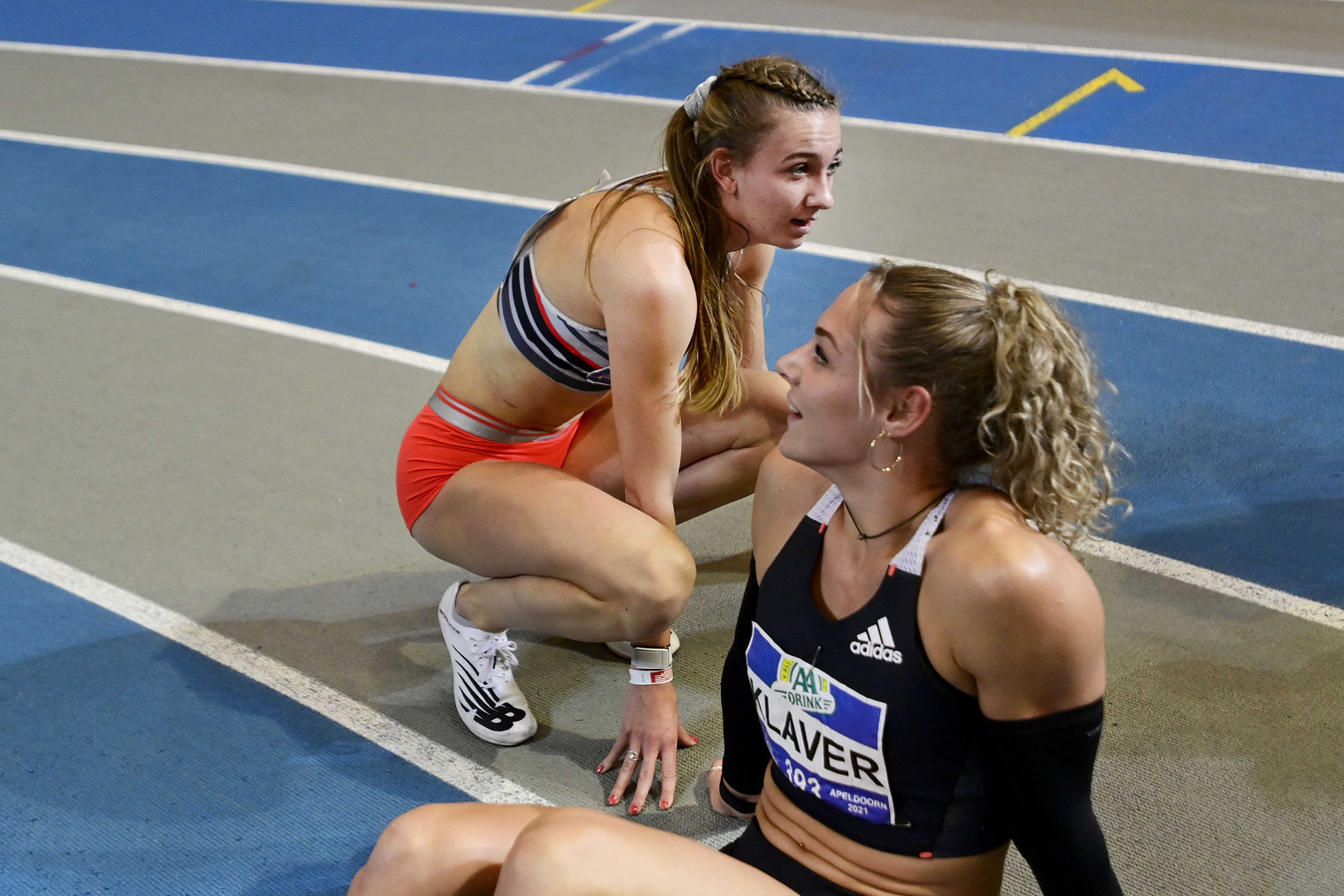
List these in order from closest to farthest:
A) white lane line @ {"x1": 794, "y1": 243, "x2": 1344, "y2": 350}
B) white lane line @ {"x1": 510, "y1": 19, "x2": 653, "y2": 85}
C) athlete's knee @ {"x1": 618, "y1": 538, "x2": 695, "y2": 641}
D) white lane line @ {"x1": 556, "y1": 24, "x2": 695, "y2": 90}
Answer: athlete's knee @ {"x1": 618, "y1": 538, "x2": 695, "y2": 641} < white lane line @ {"x1": 794, "y1": 243, "x2": 1344, "y2": 350} < white lane line @ {"x1": 556, "y1": 24, "x2": 695, "y2": 90} < white lane line @ {"x1": 510, "y1": 19, "x2": 653, "y2": 85}

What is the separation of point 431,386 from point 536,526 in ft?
7.20

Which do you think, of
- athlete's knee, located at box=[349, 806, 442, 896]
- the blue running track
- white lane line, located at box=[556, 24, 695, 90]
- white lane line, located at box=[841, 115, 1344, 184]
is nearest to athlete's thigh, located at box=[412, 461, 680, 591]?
athlete's knee, located at box=[349, 806, 442, 896]

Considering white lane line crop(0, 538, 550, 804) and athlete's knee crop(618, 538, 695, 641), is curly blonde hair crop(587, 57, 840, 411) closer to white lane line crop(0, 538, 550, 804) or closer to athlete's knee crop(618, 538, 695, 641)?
athlete's knee crop(618, 538, 695, 641)

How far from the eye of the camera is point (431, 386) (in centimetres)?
504

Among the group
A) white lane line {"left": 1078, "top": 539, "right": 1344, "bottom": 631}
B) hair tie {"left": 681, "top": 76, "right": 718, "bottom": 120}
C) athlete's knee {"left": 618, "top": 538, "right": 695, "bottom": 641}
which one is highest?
hair tie {"left": 681, "top": 76, "right": 718, "bottom": 120}

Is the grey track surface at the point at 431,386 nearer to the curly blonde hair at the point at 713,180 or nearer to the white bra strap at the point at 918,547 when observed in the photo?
the curly blonde hair at the point at 713,180

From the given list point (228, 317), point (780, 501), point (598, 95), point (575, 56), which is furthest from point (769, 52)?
point (780, 501)

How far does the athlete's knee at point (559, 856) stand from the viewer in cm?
184

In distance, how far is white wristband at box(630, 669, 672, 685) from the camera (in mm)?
2979

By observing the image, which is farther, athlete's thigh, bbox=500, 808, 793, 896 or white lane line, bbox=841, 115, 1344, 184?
white lane line, bbox=841, 115, 1344, 184

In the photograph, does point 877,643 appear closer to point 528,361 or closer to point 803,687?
point 803,687

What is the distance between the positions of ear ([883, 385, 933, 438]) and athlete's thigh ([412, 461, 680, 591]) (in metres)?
1.07

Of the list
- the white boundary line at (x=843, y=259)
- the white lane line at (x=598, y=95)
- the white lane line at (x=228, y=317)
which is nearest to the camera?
the white boundary line at (x=843, y=259)

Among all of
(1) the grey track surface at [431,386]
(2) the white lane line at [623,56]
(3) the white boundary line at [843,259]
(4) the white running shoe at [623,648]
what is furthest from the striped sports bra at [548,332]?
(2) the white lane line at [623,56]
